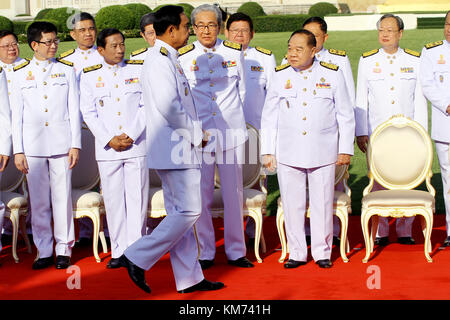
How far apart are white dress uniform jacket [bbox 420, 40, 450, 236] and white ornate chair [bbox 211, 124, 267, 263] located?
1472 millimetres

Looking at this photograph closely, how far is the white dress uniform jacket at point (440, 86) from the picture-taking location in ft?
22.0

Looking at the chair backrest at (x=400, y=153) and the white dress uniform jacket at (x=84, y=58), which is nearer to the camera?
the chair backrest at (x=400, y=153)

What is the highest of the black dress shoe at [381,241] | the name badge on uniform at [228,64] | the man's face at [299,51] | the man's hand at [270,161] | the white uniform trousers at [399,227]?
the man's face at [299,51]

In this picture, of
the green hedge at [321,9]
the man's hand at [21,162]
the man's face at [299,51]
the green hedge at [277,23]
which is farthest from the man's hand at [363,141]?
the green hedge at [321,9]

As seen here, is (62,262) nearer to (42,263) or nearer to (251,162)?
(42,263)

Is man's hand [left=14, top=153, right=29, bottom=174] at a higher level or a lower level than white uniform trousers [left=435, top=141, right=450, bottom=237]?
higher

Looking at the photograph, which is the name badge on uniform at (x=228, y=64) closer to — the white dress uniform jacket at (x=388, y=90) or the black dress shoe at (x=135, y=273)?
the white dress uniform jacket at (x=388, y=90)

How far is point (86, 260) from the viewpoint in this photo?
6566 mm


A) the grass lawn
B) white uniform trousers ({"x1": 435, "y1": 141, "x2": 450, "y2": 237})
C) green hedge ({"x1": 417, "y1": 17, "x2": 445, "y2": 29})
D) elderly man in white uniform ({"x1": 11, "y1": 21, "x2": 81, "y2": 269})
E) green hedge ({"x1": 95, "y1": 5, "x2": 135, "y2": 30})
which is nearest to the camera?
elderly man in white uniform ({"x1": 11, "y1": 21, "x2": 81, "y2": 269})

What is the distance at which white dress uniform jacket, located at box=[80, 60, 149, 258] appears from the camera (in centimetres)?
633

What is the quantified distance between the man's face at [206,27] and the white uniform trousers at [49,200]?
4.75 feet

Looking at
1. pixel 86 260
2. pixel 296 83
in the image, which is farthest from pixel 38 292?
pixel 296 83

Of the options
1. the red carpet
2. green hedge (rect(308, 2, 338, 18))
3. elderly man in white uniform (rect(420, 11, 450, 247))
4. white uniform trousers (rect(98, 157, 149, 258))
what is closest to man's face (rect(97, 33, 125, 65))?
white uniform trousers (rect(98, 157, 149, 258))

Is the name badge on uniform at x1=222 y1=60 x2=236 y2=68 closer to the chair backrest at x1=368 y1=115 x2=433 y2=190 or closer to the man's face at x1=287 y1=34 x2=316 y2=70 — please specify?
the man's face at x1=287 y1=34 x2=316 y2=70
